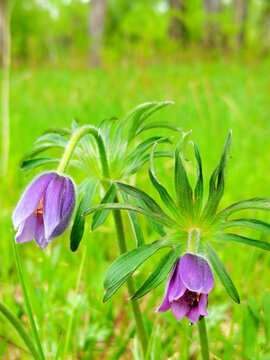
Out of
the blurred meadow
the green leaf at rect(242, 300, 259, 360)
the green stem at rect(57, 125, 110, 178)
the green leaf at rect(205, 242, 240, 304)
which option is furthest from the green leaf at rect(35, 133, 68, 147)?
the green leaf at rect(242, 300, 259, 360)

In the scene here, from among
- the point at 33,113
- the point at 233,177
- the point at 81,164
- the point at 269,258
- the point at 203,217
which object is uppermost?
the point at 33,113

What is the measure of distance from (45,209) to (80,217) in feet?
0.30

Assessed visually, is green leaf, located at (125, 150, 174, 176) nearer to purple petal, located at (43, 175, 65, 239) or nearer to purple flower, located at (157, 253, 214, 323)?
purple petal, located at (43, 175, 65, 239)

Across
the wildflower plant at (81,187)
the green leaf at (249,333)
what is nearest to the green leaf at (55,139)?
the wildflower plant at (81,187)

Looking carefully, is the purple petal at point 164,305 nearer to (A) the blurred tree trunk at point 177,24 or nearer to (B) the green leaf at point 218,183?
(B) the green leaf at point 218,183

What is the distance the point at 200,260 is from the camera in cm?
81

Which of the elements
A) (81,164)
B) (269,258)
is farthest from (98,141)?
(269,258)

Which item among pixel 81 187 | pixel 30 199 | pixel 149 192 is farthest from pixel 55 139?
pixel 149 192

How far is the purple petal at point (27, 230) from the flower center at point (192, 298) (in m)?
0.40

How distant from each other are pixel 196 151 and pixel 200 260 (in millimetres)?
233

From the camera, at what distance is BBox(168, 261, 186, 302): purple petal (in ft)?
2.63

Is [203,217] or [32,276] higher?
[203,217]

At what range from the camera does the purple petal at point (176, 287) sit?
0.80 meters

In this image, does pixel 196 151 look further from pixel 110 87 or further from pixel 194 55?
pixel 194 55
